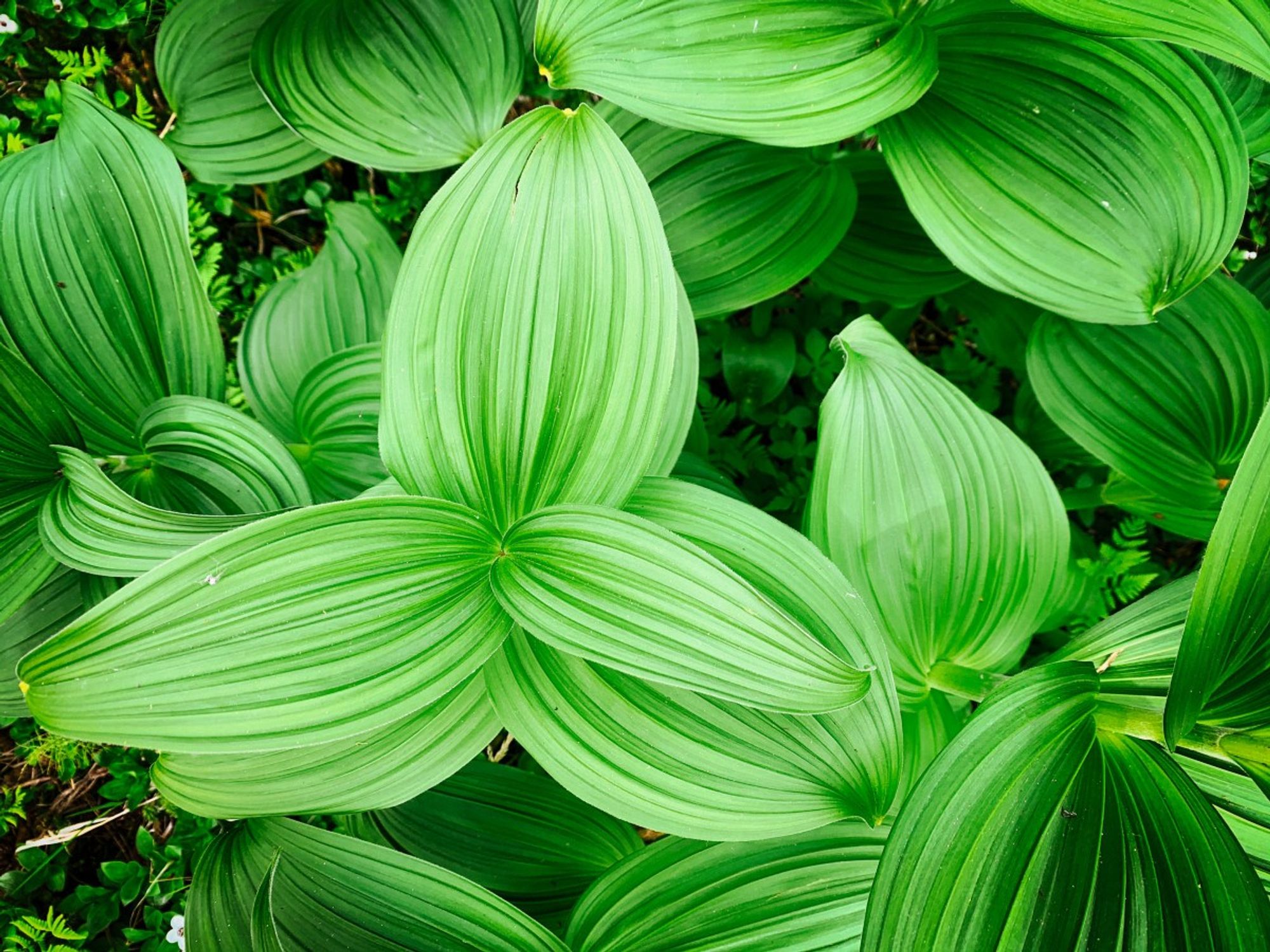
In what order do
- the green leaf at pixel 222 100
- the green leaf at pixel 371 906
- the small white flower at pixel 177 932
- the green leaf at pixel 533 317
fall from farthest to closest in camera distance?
the green leaf at pixel 222 100 < the small white flower at pixel 177 932 < the green leaf at pixel 371 906 < the green leaf at pixel 533 317

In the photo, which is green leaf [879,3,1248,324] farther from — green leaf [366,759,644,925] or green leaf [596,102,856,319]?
green leaf [366,759,644,925]

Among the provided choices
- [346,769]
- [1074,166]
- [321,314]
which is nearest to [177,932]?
[346,769]

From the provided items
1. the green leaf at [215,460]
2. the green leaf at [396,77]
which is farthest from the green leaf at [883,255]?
the green leaf at [215,460]

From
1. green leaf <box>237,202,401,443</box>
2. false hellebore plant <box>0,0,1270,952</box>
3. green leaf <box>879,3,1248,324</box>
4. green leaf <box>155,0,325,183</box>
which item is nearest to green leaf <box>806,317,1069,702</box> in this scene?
false hellebore plant <box>0,0,1270,952</box>

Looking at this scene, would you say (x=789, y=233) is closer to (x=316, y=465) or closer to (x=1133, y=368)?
(x=1133, y=368)

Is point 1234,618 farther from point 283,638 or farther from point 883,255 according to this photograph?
point 883,255

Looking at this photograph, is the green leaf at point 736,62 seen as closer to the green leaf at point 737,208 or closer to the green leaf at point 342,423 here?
the green leaf at point 737,208

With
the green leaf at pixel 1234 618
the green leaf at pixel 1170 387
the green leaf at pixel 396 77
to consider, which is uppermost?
the green leaf at pixel 396 77
